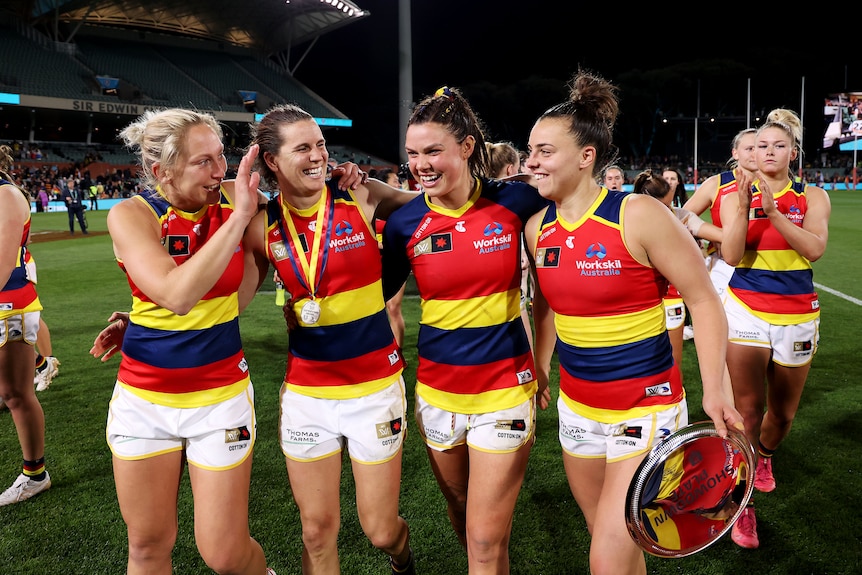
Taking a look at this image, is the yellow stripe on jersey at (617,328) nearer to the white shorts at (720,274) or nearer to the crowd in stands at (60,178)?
the white shorts at (720,274)

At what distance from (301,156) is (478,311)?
38.4 inches

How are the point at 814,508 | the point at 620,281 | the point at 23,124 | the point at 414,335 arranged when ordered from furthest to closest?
the point at 23,124
the point at 414,335
the point at 814,508
the point at 620,281

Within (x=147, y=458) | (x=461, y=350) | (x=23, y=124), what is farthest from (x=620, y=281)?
(x=23, y=124)

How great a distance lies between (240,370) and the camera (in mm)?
2645

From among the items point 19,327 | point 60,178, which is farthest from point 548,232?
point 60,178

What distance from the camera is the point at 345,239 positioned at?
268cm

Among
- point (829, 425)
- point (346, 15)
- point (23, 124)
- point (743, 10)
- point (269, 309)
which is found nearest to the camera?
point (829, 425)

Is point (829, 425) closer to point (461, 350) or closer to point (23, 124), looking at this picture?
point (461, 350)

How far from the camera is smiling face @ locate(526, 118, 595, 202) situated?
2.39 m

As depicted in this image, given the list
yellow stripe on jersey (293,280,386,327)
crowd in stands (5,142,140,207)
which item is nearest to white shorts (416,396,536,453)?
yellow stripe on jersey (293,280,386,327)

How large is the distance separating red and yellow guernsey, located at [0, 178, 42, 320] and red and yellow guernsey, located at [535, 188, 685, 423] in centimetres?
324

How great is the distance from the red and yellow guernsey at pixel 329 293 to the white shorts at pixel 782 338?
7.67 feet

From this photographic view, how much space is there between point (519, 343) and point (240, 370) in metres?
1.18

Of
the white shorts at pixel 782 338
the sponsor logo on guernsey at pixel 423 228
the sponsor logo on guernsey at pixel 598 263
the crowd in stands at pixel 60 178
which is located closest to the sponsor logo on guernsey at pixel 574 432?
the sponsor logo on guernsey at pixel 598 263
